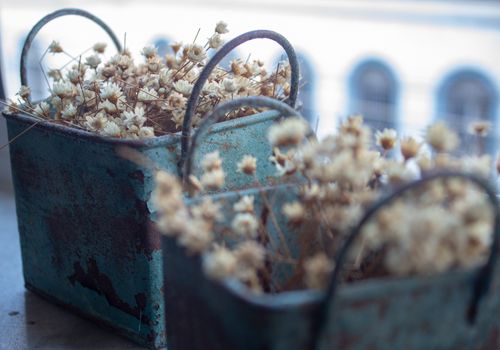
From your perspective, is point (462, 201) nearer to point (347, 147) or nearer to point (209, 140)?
point (347, 147)

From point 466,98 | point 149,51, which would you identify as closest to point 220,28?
point 149,51

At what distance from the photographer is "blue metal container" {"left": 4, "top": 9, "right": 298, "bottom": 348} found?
35.2 inches

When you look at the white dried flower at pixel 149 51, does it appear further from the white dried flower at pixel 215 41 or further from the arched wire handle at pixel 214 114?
the arched wire handle at pixel 214 114

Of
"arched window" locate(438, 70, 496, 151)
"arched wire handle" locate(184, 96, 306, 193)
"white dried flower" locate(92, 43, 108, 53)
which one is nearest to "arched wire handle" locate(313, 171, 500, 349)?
"arched wire handle" locate(184, 96, 306, 193)

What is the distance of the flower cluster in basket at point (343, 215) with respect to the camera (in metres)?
0.59

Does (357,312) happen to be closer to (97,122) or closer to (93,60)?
(97,122)

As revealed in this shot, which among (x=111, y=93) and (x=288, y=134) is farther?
(x=111, y=93)

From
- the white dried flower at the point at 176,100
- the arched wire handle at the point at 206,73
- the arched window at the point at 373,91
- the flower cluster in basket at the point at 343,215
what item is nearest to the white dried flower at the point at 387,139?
the flower cluster in basket at the point at 343,215

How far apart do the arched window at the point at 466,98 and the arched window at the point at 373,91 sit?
39 centimetres

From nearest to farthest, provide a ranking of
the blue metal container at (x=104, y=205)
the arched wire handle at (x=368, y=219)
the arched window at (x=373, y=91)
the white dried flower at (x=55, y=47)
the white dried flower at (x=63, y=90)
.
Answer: the arched wire handle at (x=368, y=219) → the blue metal container at (x=104, y=205) → the white dried flower at (x=63, y=90) → the white dried flower at (x=55, y=47) → the arched window at (x=373, y=91)

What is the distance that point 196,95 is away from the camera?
854 mm

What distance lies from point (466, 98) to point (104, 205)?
434 centimetres

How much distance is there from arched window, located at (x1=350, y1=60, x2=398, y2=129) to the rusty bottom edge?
4244mm

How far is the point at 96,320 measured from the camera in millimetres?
1021
